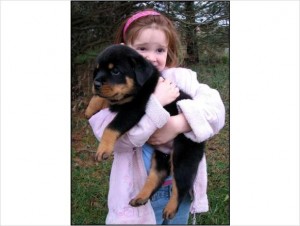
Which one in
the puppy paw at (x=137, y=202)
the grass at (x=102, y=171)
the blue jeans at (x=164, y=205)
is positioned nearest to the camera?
the puppy paw at (x=137, y=202)

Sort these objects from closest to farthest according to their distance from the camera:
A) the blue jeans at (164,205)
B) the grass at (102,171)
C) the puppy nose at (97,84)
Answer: the puppy nose at (97,84), the blue jeans at (164,205), the grass at (102,171)

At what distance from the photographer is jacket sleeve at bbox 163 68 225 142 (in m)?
1.80

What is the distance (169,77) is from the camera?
205 cm

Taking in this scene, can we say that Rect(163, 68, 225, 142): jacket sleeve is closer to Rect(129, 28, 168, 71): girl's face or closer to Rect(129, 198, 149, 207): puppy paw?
Rect(129, 28, 168, 71): girl's face

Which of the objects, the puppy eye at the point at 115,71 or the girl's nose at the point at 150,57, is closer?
the puppy eye at the point at 115,71

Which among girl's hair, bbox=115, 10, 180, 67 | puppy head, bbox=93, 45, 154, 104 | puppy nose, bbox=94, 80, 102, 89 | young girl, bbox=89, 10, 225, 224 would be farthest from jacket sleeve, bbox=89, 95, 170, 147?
girl's hair, bbox=115, 10, 180, 67

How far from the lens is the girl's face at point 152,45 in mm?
1953

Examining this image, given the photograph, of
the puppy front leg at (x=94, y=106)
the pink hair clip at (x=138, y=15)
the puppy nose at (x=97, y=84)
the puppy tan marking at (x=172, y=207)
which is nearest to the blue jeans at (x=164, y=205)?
the puppy tan marking at (x=172, y=207)

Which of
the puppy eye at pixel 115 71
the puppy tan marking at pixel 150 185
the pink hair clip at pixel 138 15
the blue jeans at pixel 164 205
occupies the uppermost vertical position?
the pink hair clip at pixel 138 15

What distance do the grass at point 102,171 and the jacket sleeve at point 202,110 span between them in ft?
0.43

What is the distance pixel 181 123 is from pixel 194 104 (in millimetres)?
103

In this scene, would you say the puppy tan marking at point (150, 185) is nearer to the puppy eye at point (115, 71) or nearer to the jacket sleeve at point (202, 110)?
the jacket sleeve at point (202, 110)
